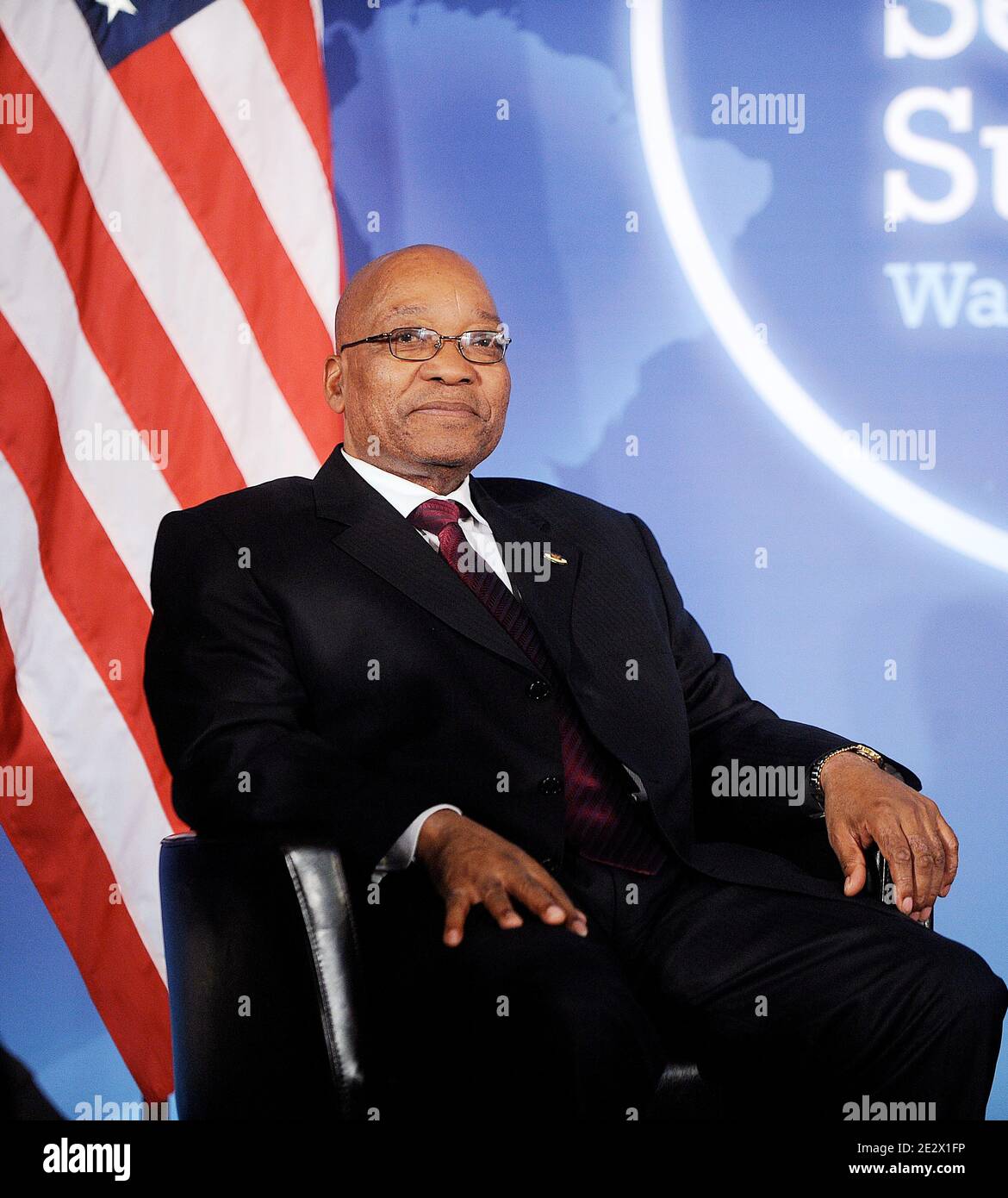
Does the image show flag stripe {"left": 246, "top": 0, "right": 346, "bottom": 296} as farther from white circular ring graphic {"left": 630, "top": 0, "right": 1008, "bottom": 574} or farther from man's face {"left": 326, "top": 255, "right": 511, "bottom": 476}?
white circular ring graphic {"left": 630, "top": 0, "right": 1008, "bottom": 574}

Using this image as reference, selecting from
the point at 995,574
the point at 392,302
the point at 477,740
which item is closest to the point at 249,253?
the point at 392,302

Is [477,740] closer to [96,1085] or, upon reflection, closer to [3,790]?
[3,790]

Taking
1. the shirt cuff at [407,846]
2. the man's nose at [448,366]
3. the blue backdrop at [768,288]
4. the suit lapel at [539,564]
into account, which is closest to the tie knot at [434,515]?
the suit lapel at [539,564]

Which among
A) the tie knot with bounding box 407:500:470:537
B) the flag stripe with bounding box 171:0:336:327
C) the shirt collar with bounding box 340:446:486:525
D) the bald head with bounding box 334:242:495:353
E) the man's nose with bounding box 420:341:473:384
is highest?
the flag stripe with bounding box 171:0:336:327

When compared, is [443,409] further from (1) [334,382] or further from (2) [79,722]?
(2) [79,722]

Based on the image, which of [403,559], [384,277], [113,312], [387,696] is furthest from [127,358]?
[387,696]

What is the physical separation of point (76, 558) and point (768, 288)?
68.1 inches

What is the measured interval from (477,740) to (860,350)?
1673 millimetres

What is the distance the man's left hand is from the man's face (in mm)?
821

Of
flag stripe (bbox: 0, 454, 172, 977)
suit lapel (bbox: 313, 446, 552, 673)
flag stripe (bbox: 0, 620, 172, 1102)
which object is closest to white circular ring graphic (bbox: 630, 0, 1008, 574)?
suit lapel (bbox: 313, 446, 552, 673)

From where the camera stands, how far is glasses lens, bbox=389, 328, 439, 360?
2.13 metres

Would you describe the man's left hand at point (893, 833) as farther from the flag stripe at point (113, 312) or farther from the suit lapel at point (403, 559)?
the flag stripe at point (113, 312)

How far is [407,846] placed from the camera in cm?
167

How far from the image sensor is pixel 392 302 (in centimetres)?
214
